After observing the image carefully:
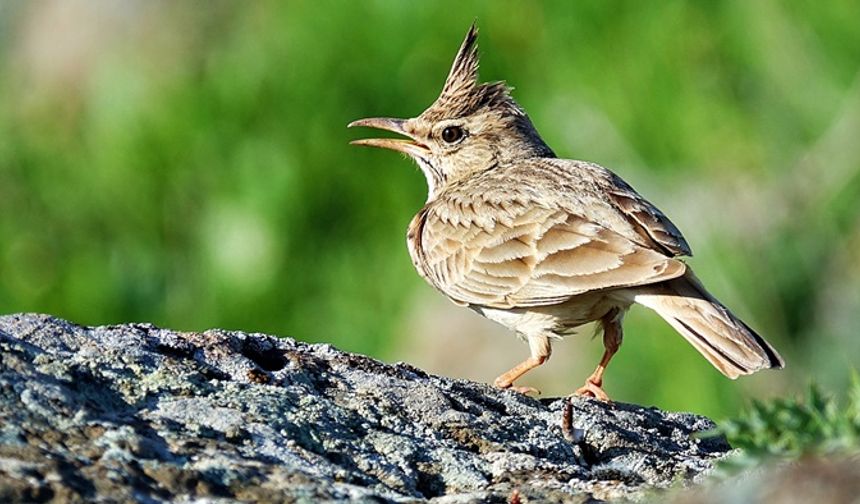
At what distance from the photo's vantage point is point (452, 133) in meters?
7.30

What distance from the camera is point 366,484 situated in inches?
126

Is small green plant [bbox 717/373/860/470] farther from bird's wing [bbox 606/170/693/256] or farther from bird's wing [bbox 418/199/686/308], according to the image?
bird's wing [bbox 606/170/693/256]

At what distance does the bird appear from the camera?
552 cm

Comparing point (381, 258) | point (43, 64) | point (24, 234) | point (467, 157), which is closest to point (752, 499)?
point (467, 157)

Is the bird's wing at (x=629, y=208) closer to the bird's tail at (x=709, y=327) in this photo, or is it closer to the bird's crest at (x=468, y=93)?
the bird's tail at (x=709, y=327)

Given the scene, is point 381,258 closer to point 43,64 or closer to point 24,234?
point 24,234

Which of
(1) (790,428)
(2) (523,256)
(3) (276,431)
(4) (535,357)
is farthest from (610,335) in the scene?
(1) (790,428)

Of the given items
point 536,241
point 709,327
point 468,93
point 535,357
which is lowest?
point 709,327

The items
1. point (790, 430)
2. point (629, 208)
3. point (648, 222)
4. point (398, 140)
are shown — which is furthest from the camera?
point (398, 140)

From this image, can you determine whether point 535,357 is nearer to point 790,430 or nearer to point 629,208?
point 629,208

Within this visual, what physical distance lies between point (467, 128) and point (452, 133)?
8 cm

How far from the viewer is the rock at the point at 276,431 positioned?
2914 mm

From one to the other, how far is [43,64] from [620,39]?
21.2 ft

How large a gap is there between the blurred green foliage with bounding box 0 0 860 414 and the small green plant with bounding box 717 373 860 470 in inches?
200
